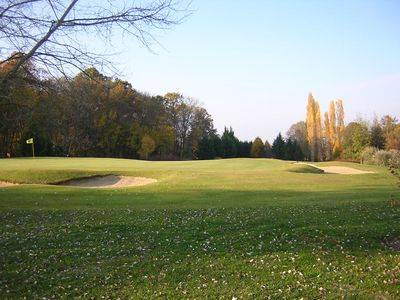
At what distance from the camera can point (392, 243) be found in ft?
36.8

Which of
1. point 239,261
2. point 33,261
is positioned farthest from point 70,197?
point 239,261

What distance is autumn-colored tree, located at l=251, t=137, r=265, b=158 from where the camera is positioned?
9725cm

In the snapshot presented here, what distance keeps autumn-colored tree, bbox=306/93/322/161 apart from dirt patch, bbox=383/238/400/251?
3453 inches

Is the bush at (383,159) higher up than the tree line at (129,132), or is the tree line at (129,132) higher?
the tree line at (129,132)

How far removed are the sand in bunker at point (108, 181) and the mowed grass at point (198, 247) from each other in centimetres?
1033

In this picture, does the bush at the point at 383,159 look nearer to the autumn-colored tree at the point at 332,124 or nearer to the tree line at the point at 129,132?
the tree line at the point at 129,132

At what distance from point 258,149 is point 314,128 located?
1410 centimetres

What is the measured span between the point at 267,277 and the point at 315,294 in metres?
1.18

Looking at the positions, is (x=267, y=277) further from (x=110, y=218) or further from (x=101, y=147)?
(x=101, y=147)

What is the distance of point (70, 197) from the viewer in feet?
68.3

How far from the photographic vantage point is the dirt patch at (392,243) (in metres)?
10.9

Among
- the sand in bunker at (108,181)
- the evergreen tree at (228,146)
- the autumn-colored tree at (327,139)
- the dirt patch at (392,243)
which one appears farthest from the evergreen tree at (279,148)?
the dirt patch at (392,243)

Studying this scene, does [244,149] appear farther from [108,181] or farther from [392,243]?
[392,243]

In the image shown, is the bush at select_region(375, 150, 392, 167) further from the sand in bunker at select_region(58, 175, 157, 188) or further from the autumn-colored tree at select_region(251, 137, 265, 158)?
the autumn-colored tree at select_region(251, 137, 265, 158)
